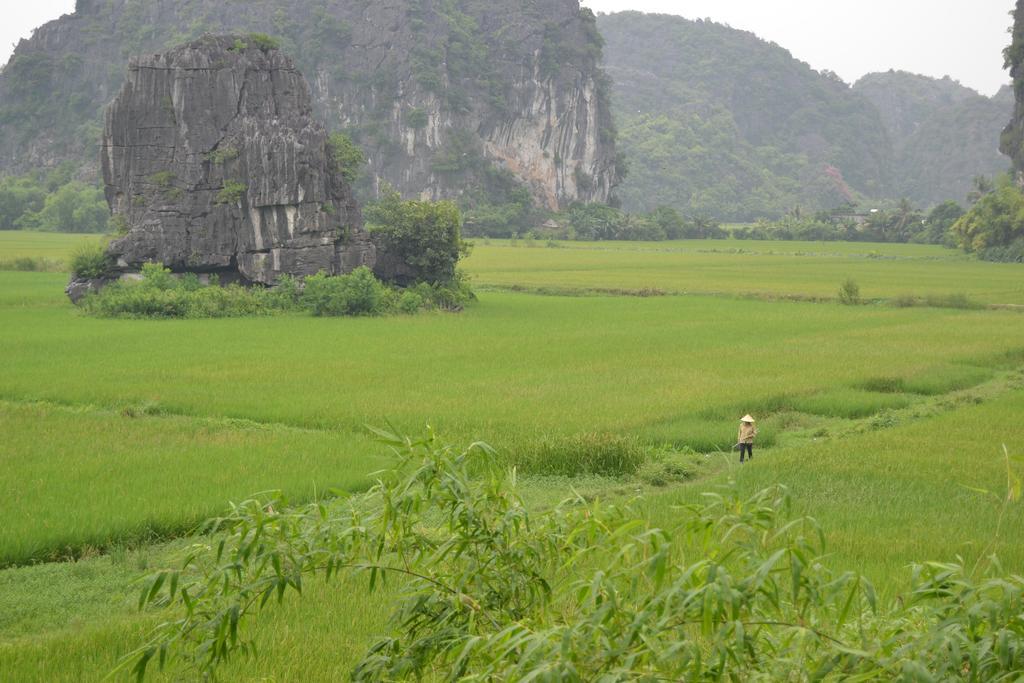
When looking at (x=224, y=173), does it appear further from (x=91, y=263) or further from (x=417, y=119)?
(x=417, y=119)

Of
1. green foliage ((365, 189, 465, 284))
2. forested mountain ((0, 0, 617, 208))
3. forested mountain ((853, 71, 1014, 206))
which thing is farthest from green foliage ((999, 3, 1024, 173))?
forested mountain ((853, 71, 1014, 206))

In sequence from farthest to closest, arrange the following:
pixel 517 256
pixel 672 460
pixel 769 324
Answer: pixel 517 256 → pixel 769 324 → pixel 672 460

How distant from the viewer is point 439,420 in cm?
1256

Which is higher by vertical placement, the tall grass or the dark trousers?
the dark trousers

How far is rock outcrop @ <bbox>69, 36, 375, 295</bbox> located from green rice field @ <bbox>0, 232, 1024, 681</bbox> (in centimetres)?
252

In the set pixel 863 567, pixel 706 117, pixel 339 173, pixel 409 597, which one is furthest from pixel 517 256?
pixel 706 117

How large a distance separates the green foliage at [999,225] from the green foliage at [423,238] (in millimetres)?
29833

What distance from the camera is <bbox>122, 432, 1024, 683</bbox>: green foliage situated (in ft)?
9.50

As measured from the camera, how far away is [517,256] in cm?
5266

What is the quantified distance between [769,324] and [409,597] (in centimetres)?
2191

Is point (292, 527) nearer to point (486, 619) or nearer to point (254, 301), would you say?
point (486, 619)

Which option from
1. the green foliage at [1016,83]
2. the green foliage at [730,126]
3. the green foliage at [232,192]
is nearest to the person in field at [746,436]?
the green foliage at [232,192]

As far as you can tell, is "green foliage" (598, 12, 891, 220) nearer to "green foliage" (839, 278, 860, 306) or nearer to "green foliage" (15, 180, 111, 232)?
"green foliage" (15, 180, 111, 232)

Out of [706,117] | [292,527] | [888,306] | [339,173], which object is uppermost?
[706,117]
